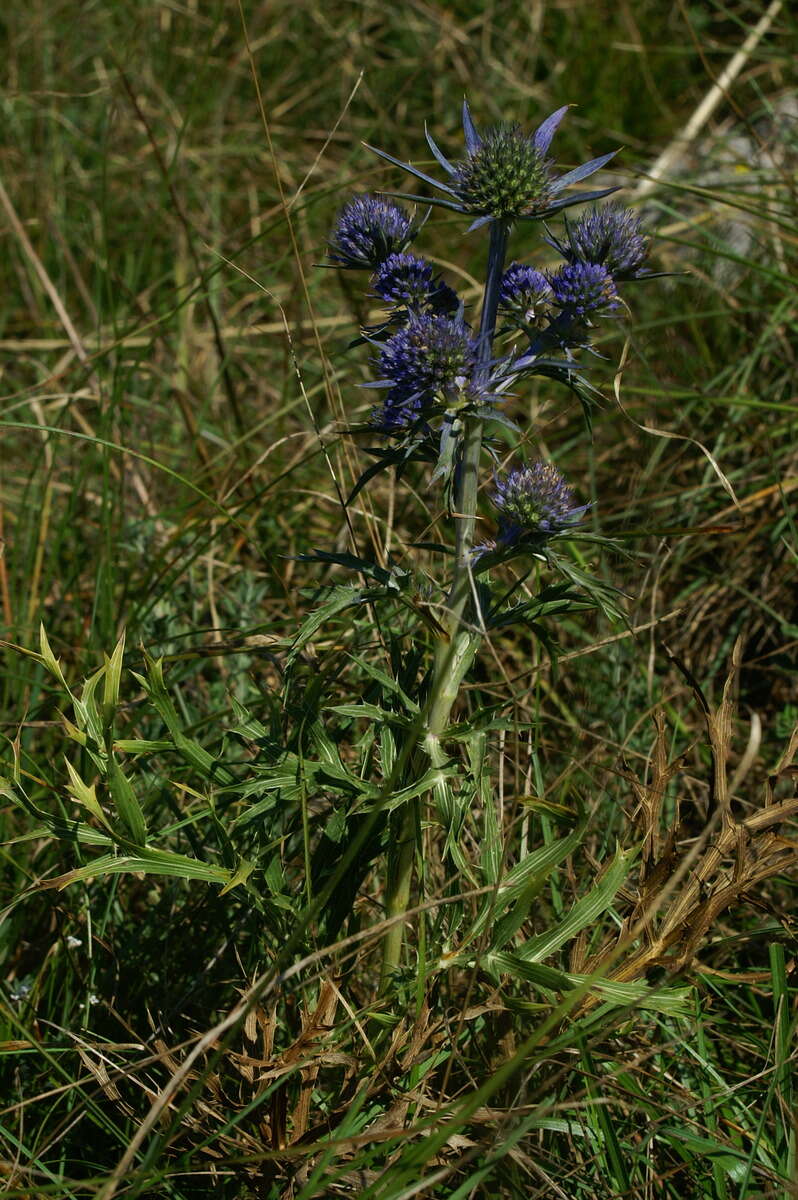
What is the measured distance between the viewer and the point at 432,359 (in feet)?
5.48

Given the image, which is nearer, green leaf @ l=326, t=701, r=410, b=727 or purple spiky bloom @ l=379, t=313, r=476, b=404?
purple spiky bloom @ l=379, t=313, r=476, b=404

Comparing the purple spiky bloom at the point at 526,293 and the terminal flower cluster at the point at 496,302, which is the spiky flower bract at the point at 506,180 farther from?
the purple spiky bloom at the point at 526,293

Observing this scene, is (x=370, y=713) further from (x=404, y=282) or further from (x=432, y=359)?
(x=404, y=282)

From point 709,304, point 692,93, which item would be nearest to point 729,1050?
point 709,304

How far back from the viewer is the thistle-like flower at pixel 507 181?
5.61 ft

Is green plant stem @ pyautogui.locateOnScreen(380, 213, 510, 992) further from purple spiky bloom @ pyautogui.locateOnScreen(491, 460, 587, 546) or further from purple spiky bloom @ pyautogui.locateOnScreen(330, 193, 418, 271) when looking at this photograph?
purple spiky bloom @ pyautogui.locateOnScreen(330, 193, 418, 271)

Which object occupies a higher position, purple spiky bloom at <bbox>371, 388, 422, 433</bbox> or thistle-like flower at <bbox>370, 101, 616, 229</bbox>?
thistle-like flower at <bbox>370, 101, 616, 229</bbox>

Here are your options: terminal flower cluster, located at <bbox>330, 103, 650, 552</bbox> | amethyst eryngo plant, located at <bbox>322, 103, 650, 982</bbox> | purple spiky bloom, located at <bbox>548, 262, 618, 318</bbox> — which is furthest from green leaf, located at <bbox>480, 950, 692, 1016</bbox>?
purple spiky bloom, located at <bbox>548, 262, 618, 318</bbox>

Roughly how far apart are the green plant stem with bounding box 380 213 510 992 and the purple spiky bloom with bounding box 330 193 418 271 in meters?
0.18

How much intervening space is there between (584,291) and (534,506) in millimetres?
353

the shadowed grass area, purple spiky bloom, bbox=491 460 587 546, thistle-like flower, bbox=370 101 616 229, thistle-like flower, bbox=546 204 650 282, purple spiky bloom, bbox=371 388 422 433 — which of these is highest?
thistle-like flower, bbox=370 101 616 229

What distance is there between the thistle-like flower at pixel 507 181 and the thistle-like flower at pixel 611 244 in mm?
73

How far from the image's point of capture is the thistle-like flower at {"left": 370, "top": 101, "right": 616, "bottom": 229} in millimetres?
1711

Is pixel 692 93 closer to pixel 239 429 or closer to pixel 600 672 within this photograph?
pixel 239 429
